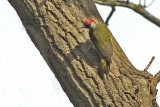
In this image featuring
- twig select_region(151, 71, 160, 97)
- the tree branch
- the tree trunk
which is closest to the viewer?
the tree trunk

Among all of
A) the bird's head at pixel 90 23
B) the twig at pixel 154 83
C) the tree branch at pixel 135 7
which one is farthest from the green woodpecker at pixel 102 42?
the tree branch at pixel 135 7

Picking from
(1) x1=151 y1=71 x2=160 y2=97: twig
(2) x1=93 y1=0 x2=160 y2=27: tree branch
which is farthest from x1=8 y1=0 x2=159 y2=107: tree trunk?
(2) x1=93 y1=0 x2=160 y2=27: tree branch

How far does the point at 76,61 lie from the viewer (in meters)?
2.01

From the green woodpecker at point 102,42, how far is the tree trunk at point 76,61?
0.03 metres

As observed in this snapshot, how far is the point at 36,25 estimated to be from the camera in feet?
6.65

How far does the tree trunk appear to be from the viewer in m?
1.98

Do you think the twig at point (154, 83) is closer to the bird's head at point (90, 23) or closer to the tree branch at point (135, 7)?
the bird's head at point (90, 23)

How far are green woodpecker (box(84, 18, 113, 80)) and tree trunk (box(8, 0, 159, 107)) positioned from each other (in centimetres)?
3

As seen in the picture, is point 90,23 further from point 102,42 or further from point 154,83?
point 154,83

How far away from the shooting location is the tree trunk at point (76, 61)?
1.98 m

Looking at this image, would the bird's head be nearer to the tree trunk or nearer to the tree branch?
the tree trunk

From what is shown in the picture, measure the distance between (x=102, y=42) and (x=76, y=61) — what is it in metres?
0.17

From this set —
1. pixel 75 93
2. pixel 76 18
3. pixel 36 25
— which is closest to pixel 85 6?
pixel 76 18

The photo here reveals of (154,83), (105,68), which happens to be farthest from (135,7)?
(105,68)
